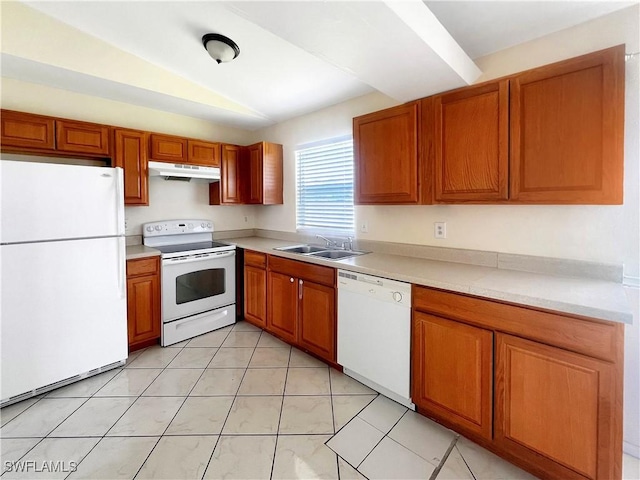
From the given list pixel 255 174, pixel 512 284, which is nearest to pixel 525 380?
pixel 512 284

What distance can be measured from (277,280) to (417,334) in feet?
4.86

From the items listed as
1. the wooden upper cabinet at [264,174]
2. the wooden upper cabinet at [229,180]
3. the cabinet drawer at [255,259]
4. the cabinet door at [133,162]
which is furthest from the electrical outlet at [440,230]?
the cabinet door at [133,162]

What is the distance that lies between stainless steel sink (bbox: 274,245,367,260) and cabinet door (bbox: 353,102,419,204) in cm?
56

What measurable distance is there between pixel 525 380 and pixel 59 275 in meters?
2.98

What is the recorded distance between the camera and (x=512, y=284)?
156 cm

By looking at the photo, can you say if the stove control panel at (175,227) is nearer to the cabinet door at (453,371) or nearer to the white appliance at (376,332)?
the white appliance at (376,332)

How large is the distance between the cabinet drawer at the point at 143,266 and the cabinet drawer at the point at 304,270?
1.08m

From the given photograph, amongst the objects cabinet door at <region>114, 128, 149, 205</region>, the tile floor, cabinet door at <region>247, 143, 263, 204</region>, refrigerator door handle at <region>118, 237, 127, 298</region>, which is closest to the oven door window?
refrigerator door handle at <region>118, 237, 127, 298</region>

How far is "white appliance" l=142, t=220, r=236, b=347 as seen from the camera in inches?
111

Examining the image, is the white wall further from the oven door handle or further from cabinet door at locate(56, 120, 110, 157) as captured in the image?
the oven door handle

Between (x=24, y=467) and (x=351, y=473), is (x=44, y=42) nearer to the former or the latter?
(x=24, y=467)

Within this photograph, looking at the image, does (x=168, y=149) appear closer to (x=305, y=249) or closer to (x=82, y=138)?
(x=82, y=138)

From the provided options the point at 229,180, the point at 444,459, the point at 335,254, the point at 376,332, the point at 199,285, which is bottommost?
the point at 444,459

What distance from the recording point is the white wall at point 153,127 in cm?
251
